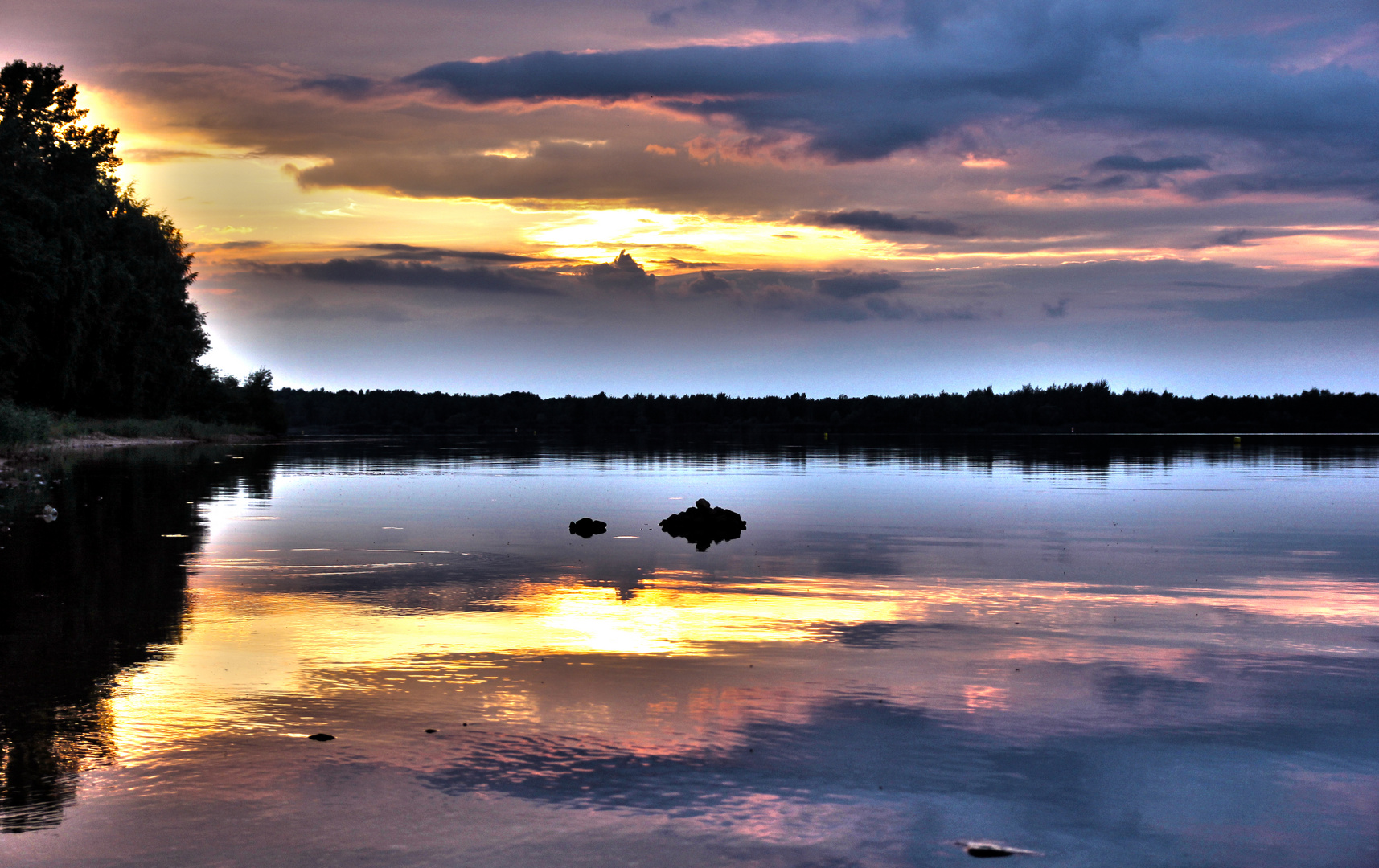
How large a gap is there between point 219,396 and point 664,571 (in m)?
121

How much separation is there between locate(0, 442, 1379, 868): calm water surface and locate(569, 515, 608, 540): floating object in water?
184cm

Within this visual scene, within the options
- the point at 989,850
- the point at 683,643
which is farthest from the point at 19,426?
the point at 989,850

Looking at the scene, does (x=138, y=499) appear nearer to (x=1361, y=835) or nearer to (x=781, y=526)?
(x=781, y=526)

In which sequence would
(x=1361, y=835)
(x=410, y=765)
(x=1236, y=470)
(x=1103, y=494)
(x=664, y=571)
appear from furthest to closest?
(x=1236, y=470) < (x=1103, y=494) < (x=664, y=571) < (x=410, y=765) < (x=1361, y=835)

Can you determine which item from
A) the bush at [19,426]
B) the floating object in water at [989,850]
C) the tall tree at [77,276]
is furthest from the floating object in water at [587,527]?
the tall tree at [77,276]

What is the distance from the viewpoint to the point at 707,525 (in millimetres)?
29656

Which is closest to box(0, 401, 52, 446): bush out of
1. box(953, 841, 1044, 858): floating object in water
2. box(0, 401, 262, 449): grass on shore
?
box(0, 401, 262, 449): grass on shore

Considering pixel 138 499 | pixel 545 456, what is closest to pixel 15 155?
pixel 545 456

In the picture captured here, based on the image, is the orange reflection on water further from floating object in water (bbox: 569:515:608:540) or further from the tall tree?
the tall tree

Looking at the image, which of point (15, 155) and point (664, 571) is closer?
point (664, 571)

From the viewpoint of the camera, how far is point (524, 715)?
35.1ft

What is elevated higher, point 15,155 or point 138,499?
point 15,155

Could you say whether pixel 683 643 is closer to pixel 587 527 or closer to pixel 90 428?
pixel 587 527

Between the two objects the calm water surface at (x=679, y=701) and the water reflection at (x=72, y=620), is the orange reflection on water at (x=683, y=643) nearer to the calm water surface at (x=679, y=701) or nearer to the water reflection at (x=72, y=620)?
the calm water surface at (x=679, y=701)
